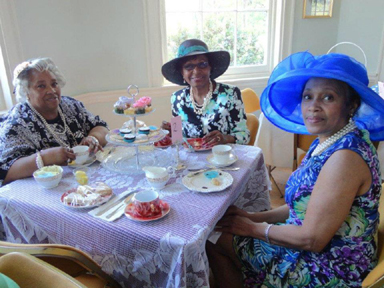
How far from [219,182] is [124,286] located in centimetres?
53

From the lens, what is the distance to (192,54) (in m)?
1.82

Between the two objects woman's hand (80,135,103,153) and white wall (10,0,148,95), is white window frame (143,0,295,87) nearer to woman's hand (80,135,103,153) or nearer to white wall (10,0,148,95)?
white wall (10,0,148,95)

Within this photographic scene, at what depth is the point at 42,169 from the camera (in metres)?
1.29

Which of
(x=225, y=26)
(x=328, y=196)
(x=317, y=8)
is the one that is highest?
(x=317, y=8)

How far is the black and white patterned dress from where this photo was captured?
4.56ft

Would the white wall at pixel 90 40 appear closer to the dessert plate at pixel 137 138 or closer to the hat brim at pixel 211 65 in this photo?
the hat brim at pixel 211 65

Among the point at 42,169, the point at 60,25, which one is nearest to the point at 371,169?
the point at 42,169

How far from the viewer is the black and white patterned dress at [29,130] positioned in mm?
1391

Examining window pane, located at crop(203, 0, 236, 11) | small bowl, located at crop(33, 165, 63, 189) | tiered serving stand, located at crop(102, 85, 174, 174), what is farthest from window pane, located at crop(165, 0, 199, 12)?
small bowl, located at crop(33, 165, 63, 189)

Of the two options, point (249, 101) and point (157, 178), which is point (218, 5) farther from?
point (157, 178)

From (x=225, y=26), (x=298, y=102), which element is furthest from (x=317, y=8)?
(x=298, y=102)

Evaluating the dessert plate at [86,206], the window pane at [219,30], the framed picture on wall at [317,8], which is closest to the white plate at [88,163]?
the dessert plate at [86,206]

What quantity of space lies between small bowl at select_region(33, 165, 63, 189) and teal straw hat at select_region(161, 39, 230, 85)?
1.04m

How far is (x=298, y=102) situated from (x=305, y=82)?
0.51 feet
